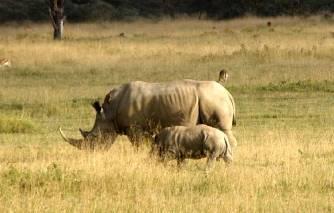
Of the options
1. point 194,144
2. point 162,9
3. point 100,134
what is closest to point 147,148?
point 100,134

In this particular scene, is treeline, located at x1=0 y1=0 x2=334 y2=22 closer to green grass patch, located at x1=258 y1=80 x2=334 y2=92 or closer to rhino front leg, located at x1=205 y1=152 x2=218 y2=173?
green grass patch, located at x1=258 y1=80 x2=334 y2=92

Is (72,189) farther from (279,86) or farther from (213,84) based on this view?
(279,86)

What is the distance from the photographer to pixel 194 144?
12.0 meters

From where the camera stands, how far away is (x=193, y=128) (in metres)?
12.2

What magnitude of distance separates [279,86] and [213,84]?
392 inches

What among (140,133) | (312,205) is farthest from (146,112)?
(312,205)

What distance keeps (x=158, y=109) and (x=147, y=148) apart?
0.63 m

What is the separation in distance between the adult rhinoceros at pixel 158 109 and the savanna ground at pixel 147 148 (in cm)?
36

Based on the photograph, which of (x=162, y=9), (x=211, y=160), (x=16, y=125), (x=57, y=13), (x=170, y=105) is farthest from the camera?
(x=162, y=9)

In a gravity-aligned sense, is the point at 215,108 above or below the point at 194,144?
above

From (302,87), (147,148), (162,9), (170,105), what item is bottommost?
(147,148)

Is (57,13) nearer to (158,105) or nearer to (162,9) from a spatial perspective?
(162,9)

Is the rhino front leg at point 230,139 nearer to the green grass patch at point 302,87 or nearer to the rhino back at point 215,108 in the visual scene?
the rhino back at point 215,108

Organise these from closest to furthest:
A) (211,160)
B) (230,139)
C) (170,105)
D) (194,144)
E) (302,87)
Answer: (211,160) < (194,144) < (230,139) < (170,105) < (302,87)
